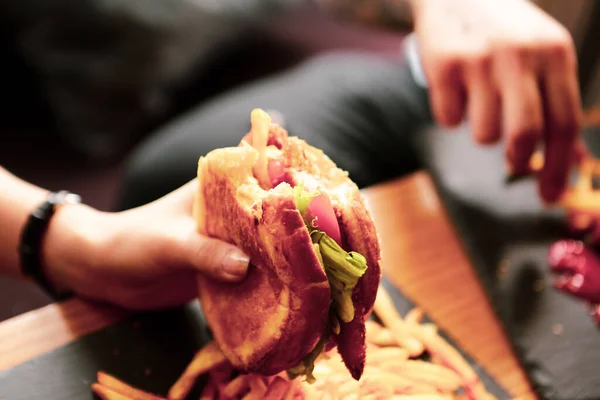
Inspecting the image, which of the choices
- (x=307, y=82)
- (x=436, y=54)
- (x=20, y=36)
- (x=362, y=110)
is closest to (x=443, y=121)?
(x=436, y=54)

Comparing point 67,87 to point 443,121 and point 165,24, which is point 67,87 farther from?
point 443,121

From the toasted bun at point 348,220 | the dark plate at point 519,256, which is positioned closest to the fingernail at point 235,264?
the toasted bun at point 348,220

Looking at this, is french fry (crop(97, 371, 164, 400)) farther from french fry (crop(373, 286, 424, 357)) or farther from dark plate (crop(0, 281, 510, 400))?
french fry (crop(373, 286, 424, 357))

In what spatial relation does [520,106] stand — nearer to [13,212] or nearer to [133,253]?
[133,253]

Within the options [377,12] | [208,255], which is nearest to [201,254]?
[208,255]

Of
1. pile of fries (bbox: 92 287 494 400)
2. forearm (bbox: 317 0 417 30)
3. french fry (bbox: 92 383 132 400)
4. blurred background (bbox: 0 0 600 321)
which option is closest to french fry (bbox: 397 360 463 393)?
pile of fries (bbox: 92 287 494 400)
